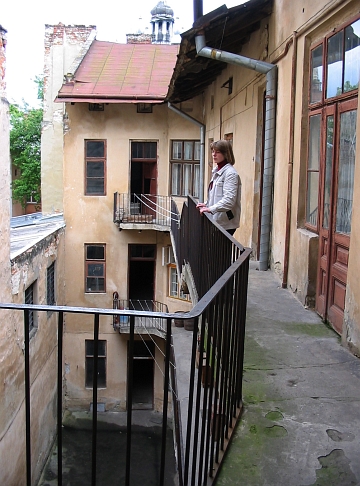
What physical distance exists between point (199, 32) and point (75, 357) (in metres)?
13.1

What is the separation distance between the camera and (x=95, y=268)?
18.0 m

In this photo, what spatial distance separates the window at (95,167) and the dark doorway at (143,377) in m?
5.50

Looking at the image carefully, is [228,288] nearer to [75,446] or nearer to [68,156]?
[75,446]

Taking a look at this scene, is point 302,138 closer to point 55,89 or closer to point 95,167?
point 95,167

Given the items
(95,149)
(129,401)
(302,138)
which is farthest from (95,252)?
(129,401)

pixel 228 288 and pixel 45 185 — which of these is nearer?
pixel 228 288

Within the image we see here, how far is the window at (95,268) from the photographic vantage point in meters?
18.0

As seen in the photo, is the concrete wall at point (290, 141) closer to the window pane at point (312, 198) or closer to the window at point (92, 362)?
the window pane at point (312, 198)

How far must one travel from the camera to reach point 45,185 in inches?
807

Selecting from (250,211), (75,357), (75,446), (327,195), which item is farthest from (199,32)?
(75,357)

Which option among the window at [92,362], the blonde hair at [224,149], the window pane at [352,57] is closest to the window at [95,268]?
the window at [92,362]

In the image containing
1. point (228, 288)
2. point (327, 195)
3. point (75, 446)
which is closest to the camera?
point (228, 288)

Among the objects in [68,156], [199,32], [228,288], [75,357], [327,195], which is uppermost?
[199,32]

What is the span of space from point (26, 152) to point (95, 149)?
1630 cm
